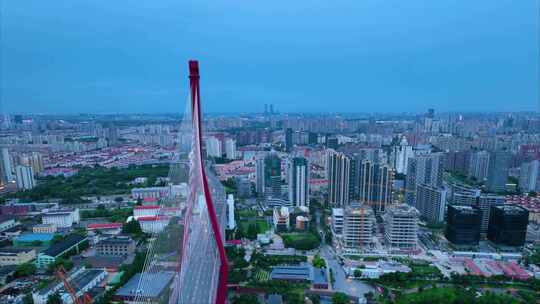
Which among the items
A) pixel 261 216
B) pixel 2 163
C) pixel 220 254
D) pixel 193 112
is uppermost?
pixel 193 112

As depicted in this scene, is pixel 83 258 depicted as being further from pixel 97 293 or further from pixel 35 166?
pixel 35 166

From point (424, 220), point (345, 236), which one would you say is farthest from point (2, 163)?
point (424, 220)

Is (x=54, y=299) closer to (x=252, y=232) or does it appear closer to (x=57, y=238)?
(x=57, y=238)

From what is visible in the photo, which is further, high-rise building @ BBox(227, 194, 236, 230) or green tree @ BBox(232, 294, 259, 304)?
high-rise building @ BBox(227, 194, 236, 230)

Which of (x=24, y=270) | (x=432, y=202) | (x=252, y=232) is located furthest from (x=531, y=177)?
(x=24, y=270)

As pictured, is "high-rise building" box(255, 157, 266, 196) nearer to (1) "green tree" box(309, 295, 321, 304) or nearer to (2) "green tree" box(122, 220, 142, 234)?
(2) "green tree" box(122, 220, 142, 234)

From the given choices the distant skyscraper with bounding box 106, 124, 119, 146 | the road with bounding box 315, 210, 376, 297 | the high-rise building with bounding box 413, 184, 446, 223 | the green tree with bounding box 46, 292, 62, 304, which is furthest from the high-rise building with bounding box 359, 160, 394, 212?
the distant skyscraper with bounding box 106, 124, 119, 146
